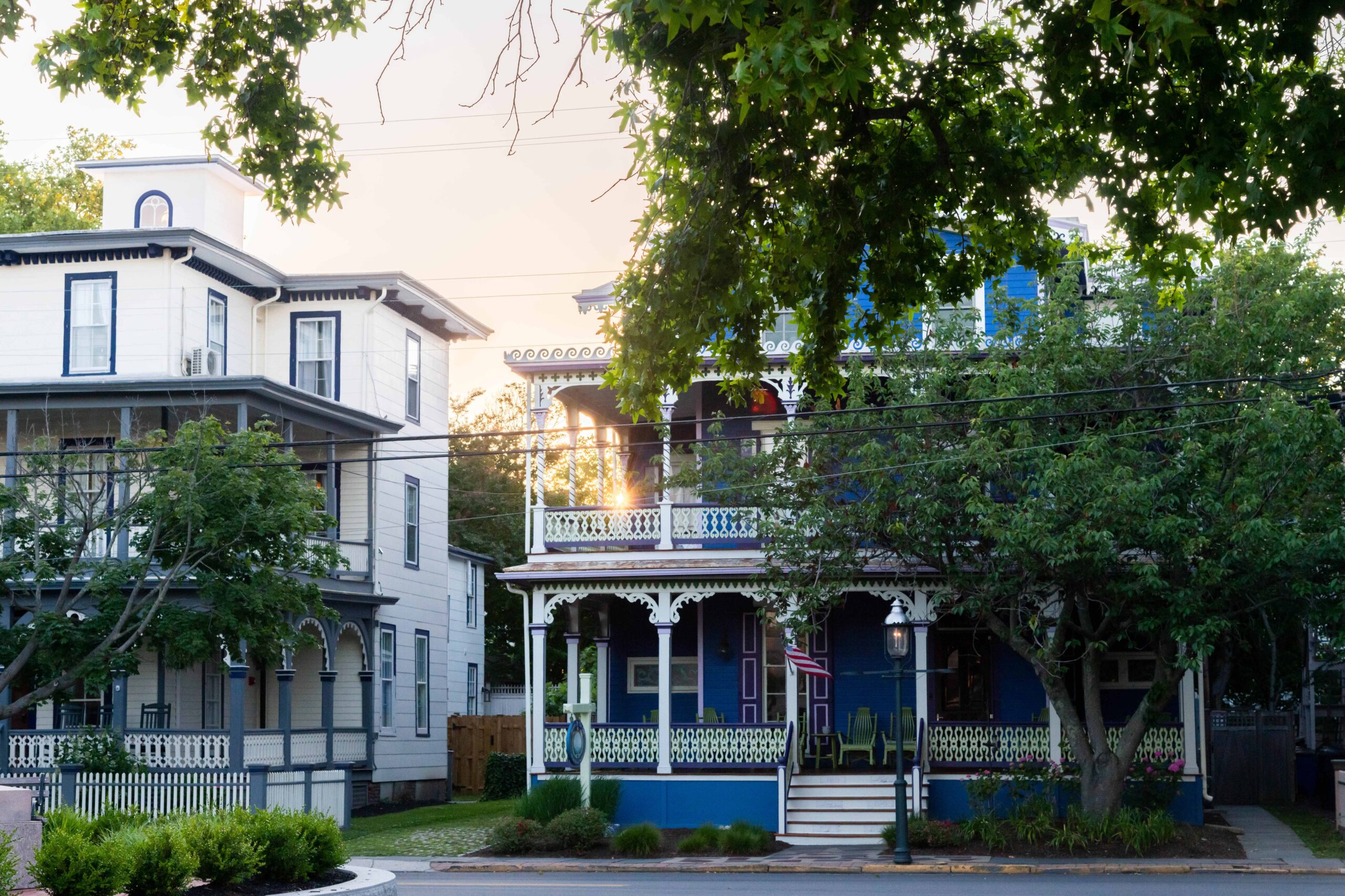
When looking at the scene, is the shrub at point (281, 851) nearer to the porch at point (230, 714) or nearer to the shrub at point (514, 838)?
the shrub at point (514, 838)

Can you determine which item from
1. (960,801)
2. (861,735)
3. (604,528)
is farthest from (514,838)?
(960,801)

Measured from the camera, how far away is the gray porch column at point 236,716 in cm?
2519

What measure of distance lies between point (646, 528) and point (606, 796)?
4529mm

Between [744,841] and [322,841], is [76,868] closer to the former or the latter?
[322,841]

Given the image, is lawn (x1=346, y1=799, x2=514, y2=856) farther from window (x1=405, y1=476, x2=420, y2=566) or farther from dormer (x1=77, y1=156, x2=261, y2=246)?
dormer (x1=77, y1=156, x2=261, y2=246)

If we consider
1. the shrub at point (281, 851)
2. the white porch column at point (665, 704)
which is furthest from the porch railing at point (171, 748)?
the shrub at point (281, 851)

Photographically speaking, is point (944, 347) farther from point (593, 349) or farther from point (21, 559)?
point (21, 559)

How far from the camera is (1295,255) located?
23.6 meters

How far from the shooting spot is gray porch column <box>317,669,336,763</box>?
91.6 ft

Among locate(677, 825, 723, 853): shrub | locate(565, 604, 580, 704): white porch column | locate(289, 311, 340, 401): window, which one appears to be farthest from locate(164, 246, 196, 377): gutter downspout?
locate(677, 825, 723, 853): shrub

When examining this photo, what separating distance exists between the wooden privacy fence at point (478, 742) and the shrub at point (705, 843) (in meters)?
14.6

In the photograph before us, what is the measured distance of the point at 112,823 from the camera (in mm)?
13961

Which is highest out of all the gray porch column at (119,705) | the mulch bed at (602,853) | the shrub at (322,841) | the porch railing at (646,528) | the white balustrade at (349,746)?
the porch railing at (646,528)

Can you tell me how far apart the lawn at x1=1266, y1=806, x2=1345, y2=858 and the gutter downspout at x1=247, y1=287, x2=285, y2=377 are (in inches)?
807
